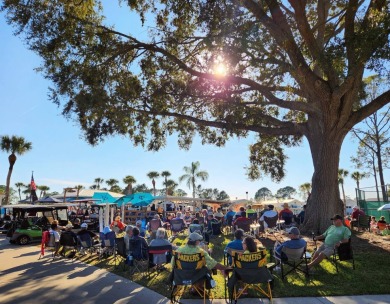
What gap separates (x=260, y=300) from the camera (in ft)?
21.3

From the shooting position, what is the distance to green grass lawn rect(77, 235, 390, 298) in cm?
684

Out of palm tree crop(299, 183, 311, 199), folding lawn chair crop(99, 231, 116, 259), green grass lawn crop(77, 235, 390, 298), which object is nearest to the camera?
green grass lawn crop(77, 235, 390, 298)

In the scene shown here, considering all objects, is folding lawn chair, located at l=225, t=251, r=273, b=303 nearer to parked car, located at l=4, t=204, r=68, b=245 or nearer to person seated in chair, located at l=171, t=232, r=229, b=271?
person seated in chair, located at l=171, t=232, r=229, b=271

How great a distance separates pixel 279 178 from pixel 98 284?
17.5m

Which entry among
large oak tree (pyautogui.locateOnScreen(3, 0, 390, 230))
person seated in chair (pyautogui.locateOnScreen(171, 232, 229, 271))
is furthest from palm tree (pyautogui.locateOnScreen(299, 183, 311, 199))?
person seated in chair (pyautogui.locateOnScreen(171, 232, 229, 271))

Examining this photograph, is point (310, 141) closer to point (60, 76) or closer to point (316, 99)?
point (316, 99)

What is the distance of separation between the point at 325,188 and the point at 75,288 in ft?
33.2

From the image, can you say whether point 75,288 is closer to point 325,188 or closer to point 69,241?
point 69,241

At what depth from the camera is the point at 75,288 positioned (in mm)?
7680

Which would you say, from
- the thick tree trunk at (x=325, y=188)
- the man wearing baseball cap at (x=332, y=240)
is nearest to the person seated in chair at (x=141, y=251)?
the man wearing baseball cap at (x=332, y=240)

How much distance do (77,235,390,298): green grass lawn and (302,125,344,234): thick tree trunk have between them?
3430mm

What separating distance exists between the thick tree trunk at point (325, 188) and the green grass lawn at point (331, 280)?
3.43 m

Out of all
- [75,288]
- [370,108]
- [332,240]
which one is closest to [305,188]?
[370,108]

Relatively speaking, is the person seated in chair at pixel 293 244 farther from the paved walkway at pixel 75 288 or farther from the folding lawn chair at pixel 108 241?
the folding lawn chair at pixel 108 241
